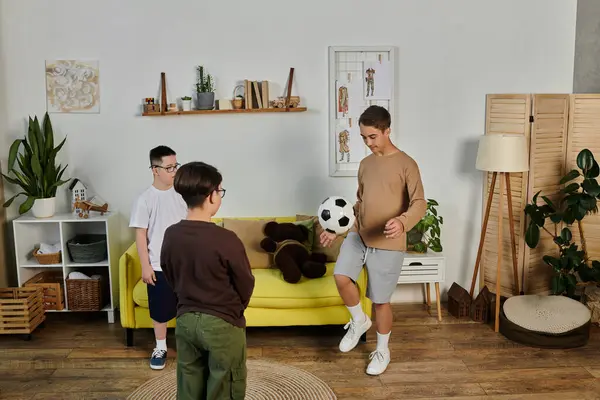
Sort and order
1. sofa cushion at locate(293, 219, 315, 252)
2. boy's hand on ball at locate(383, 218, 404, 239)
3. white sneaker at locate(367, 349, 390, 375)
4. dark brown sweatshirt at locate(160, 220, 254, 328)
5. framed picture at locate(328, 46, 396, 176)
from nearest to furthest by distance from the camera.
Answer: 1. dark brown sweatshirt at locate(160, 220, 254, 328)
2. boy's hand on ball at locate(383, 218, 404, 239)
3. white sneaker at locate(367, 349, 390, 375)
4. sofa cushion at locate(293, 219, 315, 252)
5. framed picture at locate(328, 46, 396, 176)

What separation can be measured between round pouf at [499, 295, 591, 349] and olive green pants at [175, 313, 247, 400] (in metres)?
2.26

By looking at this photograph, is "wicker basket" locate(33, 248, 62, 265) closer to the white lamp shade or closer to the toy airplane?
the toy airplane

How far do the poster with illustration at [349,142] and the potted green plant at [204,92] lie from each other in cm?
92

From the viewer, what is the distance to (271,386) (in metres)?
3.74

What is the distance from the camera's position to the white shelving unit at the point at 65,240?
462 centimetres

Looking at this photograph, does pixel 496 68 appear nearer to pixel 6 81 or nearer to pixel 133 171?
pixel 133 171

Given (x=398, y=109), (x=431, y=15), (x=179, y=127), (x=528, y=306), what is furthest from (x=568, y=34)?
(x=179, y=127)

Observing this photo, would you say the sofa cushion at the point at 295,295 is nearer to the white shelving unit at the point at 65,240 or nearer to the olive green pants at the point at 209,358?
the white shelving unit at the point at 65,240

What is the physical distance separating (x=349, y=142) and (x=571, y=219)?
159 cm

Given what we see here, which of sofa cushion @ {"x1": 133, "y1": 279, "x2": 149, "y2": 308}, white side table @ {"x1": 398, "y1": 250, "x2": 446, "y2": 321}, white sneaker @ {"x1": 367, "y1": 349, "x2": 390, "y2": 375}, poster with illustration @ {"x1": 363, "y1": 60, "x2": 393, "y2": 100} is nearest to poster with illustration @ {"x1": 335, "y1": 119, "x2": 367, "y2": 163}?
poster with illustration @ {"x1": 363, "y1": 60, "x2": 393, "y2": 100}

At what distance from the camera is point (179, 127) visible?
4.86m

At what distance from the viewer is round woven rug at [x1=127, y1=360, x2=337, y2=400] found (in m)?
3.61

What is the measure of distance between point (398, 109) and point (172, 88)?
63.9 inches

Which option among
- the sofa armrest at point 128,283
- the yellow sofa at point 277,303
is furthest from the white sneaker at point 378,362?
the sofa armrest at point 128,283
